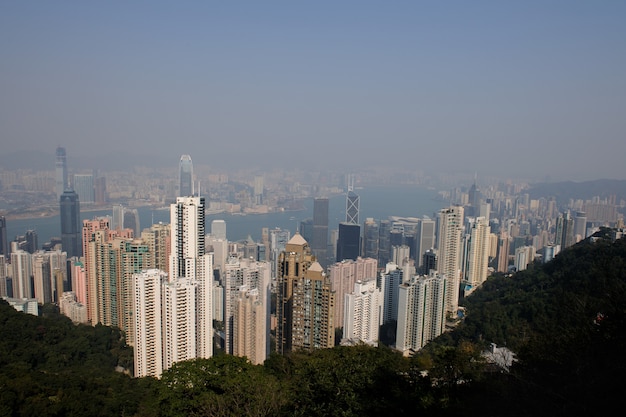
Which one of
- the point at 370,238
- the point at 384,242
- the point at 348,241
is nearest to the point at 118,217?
the point at 348,241

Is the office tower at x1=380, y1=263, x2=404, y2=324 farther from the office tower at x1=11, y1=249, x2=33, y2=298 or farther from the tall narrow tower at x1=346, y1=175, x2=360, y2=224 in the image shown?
the office tower at x1=11, y1=249, x2=33, y2=298

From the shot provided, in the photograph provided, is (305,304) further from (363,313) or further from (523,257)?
(523,257)

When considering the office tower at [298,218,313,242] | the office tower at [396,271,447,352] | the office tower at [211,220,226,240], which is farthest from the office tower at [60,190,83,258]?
the office tower at [396,271,447,352]

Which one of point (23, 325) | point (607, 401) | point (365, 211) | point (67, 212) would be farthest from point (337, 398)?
point (365, 211)

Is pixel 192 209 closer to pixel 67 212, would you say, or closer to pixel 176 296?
pixel 176 296

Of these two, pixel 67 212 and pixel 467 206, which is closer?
pixel 67 212

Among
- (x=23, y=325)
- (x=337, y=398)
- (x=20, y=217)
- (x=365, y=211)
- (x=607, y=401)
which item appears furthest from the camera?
(x=365, y=211)
